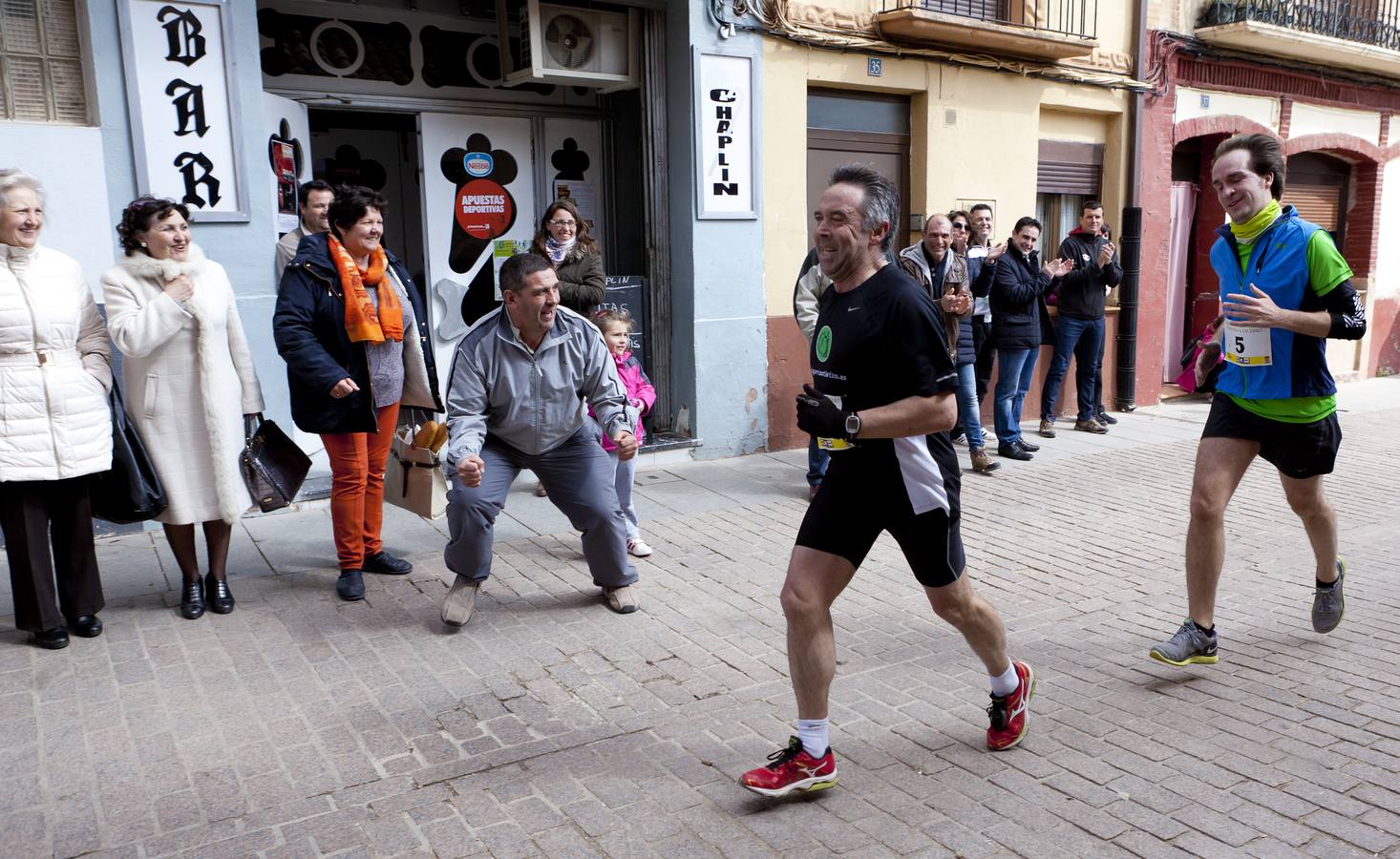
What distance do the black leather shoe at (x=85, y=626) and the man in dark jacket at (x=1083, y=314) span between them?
7889 mm

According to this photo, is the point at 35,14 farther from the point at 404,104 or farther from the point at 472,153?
the point at 472,153

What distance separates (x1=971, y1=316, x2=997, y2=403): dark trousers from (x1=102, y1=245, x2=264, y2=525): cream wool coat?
5.79 m

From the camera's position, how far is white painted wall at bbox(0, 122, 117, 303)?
5914 mm

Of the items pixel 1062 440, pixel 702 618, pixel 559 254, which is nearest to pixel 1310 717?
pixel 702 618

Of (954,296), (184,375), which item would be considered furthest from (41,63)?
(954,296)

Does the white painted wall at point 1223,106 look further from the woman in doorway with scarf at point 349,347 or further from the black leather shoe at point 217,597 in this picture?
the black leather shoe at point 217,597

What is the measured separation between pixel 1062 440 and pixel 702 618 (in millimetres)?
5778

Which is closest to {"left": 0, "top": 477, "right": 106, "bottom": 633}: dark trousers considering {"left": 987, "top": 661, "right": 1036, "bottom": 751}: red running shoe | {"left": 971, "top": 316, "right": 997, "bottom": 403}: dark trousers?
{"left": 987, "top": 661, "right": 1036, "bottom": 751}: red running shoe

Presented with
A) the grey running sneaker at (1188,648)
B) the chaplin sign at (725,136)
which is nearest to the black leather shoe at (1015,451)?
the chaplin sign at (725,136)

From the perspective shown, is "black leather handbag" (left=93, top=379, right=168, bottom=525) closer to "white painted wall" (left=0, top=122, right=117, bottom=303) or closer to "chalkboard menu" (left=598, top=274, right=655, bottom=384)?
"white painted wall" (left=0, top=122, right=117, bottom=303)

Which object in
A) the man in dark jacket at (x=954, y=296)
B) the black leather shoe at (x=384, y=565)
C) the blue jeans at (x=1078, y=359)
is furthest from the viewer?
the blue jeans at (x=1078, y=359)

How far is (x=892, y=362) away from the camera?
10.7 ft

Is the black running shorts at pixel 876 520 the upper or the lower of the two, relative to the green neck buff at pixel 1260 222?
lower

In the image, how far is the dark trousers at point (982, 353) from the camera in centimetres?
892
